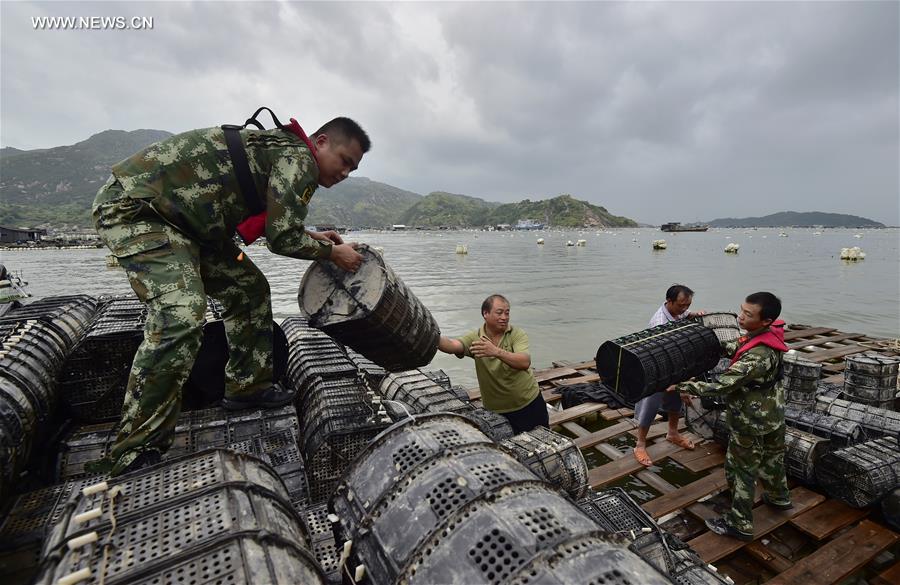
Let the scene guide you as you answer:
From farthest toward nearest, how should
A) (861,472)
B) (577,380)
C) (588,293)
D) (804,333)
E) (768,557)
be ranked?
(588,293) < (804,333) < (577,380) < (861,472) < (768,557)

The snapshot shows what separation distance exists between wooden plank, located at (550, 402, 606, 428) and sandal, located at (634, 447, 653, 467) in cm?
124

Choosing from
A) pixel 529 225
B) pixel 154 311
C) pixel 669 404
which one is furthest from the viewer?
pixel 529 225

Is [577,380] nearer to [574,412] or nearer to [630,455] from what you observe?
[574,412]

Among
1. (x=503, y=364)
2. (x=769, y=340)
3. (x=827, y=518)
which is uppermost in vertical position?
(x=769, y=340)

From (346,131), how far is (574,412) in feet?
17.5

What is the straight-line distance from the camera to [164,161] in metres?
2.77

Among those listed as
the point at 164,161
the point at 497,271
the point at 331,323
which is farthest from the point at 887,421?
the point at 497,271

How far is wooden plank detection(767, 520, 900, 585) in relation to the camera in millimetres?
3398

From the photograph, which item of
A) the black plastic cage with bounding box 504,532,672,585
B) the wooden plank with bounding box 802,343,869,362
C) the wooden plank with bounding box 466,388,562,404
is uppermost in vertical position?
the black plastic cage with bounding box 504,532,672,585

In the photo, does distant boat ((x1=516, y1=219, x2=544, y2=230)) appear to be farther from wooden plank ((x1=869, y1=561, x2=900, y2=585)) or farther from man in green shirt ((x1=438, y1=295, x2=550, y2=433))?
wooden plank ((x1=869, y1=561, x2=900, y2=585))

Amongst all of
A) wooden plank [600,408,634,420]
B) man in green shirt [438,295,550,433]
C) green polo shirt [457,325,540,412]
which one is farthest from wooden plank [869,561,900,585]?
wooden plank [600,408,634,420]

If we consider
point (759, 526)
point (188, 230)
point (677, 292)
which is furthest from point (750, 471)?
point (188, 230)

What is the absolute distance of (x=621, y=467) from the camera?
500 cm

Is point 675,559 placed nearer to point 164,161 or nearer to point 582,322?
point 164,161
